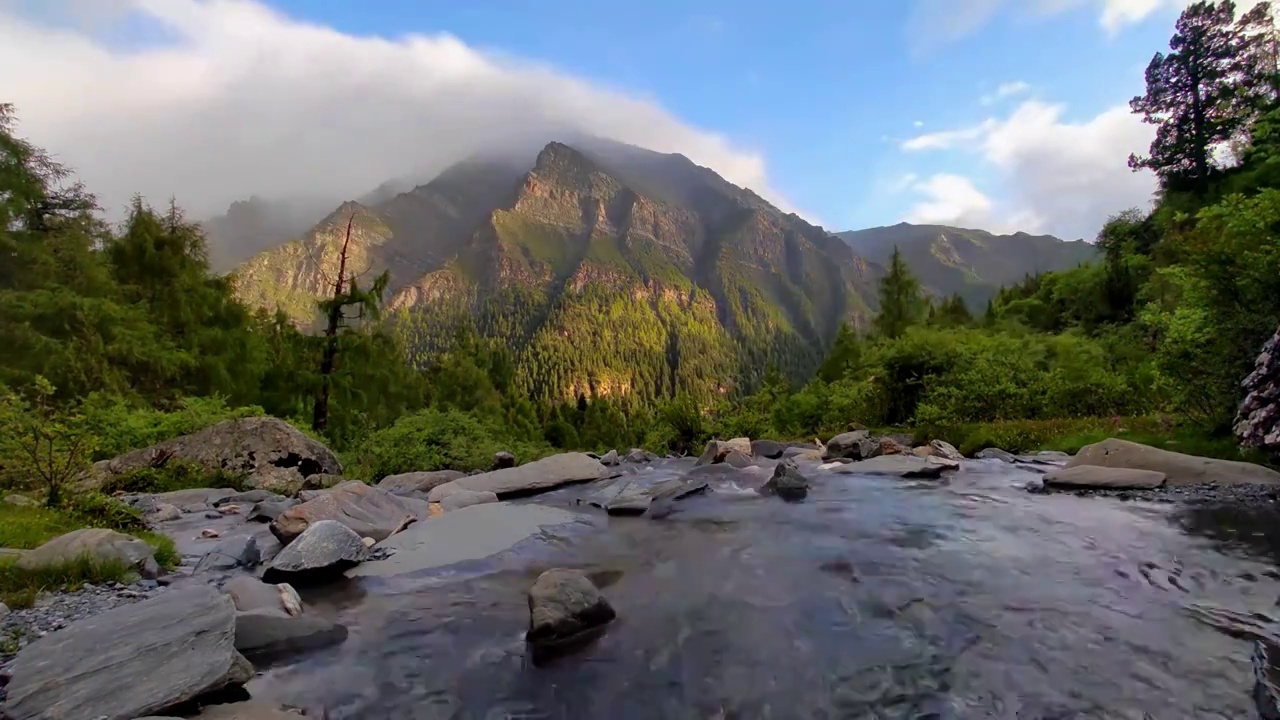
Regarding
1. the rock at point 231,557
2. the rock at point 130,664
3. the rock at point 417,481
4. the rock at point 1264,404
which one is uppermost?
the rock at point 1264,404

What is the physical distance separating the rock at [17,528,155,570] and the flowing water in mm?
2695

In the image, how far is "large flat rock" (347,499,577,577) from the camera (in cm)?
891

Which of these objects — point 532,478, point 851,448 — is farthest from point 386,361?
point 851,448

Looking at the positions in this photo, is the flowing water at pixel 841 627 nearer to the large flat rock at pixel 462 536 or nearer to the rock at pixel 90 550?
the large flat rock at pixel 462 536

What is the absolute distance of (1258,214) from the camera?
1226 cm

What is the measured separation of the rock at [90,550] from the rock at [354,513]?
1822 mm

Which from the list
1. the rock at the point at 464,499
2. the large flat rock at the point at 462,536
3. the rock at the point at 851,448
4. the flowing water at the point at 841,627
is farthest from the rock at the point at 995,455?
the rock at the point at 464,499

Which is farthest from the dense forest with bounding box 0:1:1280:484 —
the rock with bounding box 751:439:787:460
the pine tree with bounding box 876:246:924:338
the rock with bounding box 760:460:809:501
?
the pine tree with bounding box 876:246:924:338

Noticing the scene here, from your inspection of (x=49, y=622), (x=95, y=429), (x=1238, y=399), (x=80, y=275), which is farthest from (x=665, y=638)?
(x=80, y=275)

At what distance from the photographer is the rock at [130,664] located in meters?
4.30

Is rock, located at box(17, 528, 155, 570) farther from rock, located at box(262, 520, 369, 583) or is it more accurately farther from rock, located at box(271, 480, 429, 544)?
rock, located at box(271, 480, 429, 544)

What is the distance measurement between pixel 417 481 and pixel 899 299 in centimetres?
4820

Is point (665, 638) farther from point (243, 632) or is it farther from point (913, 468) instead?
point (913, 468)

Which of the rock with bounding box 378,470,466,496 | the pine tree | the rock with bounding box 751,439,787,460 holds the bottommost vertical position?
the rock with bounding box 751,439,787,460
